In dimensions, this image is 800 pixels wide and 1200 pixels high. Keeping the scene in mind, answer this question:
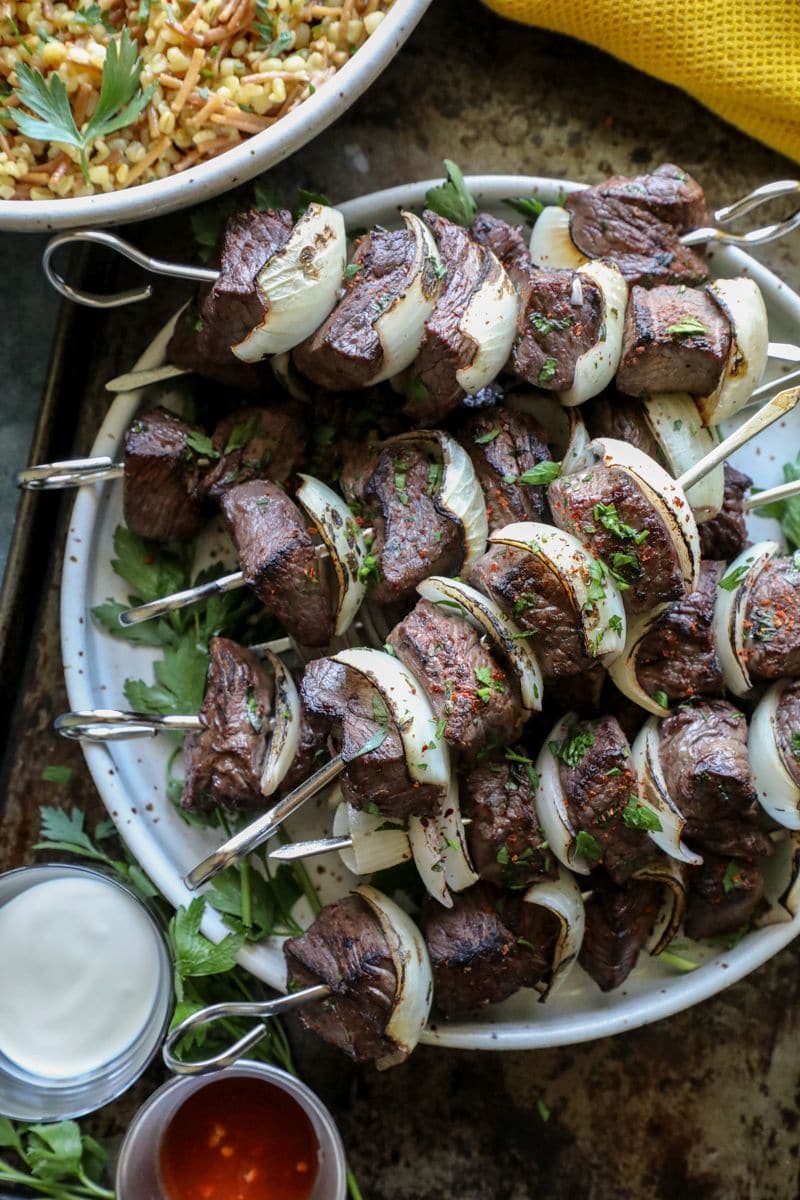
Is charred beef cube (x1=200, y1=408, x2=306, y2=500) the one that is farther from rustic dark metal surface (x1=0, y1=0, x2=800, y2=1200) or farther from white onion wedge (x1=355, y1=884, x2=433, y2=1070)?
white onion wedge (x1=355, y1=884, x2=433, y2=1070)

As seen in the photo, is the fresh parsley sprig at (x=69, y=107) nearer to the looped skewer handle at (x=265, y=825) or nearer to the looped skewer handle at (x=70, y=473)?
the looped skewer handle at (x=70, y=473)

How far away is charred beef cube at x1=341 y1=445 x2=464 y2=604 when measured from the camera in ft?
7.89

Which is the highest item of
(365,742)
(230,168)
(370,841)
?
(230,168)

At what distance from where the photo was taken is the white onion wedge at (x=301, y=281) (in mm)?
2301

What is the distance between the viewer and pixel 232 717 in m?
2.55

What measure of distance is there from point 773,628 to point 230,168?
1.60 meters

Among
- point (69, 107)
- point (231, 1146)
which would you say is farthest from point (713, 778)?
point (69, 107)

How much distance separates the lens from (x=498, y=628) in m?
2.29

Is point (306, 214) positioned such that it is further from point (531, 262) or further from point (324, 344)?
point (531, 262)

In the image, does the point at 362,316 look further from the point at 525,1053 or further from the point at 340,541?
the point at 525,1053

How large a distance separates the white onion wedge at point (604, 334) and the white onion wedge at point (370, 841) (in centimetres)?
105

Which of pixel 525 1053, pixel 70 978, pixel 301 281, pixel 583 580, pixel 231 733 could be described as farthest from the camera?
Answer: pixel 525 1053

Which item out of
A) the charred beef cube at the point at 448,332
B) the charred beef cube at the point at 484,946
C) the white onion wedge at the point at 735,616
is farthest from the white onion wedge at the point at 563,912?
the charred beef cube at the point at 448,332

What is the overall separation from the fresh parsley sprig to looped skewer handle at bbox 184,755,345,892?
146 centimetres
